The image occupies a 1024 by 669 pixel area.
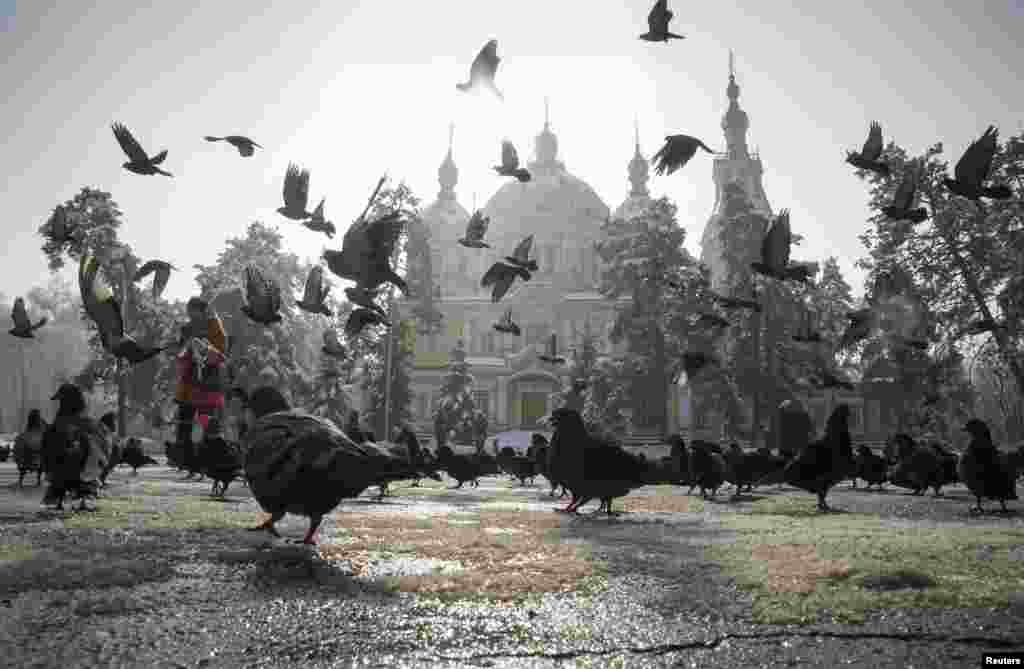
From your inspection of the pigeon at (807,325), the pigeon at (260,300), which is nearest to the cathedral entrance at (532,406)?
the pigeon at (807,325)

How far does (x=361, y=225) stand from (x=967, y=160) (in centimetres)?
653

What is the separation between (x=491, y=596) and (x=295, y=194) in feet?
21.4

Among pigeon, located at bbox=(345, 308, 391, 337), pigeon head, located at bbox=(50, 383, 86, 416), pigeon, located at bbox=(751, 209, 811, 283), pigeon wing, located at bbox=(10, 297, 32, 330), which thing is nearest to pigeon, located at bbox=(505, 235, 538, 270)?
pigeon, located at bbox=(345, 308, 391, 337)

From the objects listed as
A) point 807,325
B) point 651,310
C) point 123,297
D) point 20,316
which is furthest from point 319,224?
point 123,297

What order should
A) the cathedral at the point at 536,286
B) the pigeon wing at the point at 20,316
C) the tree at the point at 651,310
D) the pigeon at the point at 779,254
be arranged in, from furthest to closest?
the cathedral at the point at 536,286 → the tree at the point at 651,310 → the pigeon wing at the point at 20,316 → the pigeon at the point at 779,254

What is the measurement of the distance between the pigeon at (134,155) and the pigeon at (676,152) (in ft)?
19.1

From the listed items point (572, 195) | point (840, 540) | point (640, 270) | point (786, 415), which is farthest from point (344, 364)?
point (840, 540)

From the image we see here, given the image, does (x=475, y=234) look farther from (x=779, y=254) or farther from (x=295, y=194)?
(x=779, y=254)

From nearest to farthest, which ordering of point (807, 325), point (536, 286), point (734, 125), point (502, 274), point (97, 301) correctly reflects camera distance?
point (97, 301), point (502, 274), point (807, 325), point (536, 286), point (734, 125)

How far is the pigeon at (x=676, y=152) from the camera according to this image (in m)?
8.41

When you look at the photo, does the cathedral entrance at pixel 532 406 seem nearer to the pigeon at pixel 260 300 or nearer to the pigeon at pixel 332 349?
the pigeon at pixel 332 349

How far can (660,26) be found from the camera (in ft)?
25.5

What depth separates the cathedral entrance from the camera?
59500mm

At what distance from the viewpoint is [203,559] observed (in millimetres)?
4637
